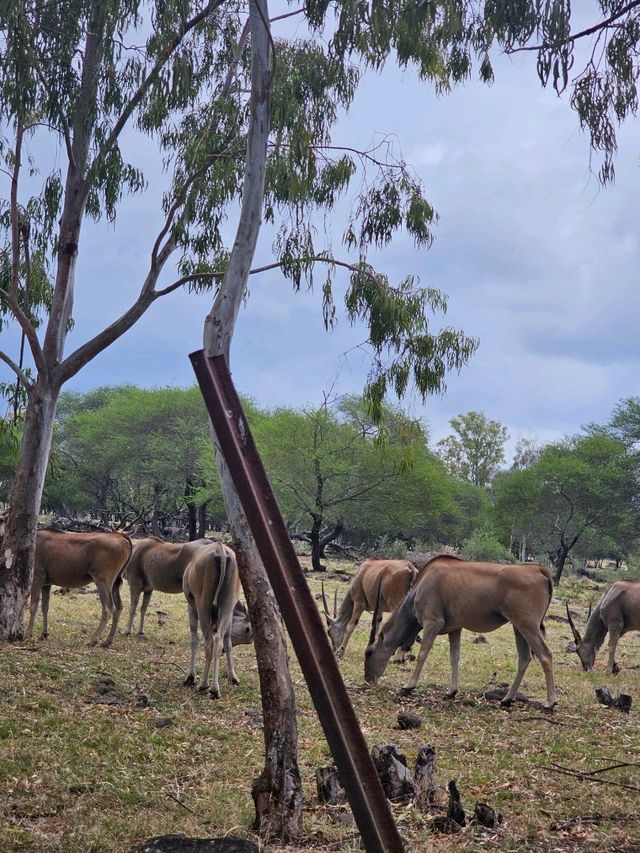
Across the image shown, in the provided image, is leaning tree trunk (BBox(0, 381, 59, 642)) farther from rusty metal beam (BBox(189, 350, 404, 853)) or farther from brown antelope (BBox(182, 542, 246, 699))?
rusty metal beam (BBox(189, 350, 404, 853))

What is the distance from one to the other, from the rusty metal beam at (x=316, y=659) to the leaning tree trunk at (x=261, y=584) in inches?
89.0

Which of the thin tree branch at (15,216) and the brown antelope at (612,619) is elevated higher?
the thin tree branch at (15,216)

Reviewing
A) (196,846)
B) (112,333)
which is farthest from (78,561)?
(196,846)

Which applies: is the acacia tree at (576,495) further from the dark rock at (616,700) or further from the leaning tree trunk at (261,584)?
the leaning tree trunk at (261,584)

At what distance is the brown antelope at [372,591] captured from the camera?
14.8 meters

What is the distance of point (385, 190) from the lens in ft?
45.1

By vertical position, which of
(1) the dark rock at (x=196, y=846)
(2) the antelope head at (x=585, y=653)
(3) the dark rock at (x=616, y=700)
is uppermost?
(2) the antelope head at (x=585, y=653)

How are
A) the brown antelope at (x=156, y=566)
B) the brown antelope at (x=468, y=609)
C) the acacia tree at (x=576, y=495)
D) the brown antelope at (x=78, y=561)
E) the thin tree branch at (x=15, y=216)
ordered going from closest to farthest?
the brown antelope at (x=468, y=609), the thin tree branch at (x=15, y=216), the brown antelope at (x=78, y=561), the brown antelope at (x=156, y=566), the acacia tree at (x=576, y=495)

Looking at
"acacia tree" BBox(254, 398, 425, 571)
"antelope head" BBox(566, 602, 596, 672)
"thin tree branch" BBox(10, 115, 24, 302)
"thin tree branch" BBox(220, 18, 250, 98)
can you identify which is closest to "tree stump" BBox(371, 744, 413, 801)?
"thin tree branch" BBox(10, 115, 24, 302)

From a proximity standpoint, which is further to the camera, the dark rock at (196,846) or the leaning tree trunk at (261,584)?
the leaning tree trunk at (261,584)

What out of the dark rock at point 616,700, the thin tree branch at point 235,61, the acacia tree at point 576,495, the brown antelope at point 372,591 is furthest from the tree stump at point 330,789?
the acacia tree at point 576,495

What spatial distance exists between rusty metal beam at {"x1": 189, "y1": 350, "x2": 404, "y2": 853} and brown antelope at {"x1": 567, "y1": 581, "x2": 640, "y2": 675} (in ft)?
39.9

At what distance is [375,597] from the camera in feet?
48.8

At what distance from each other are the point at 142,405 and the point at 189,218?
111 ft
